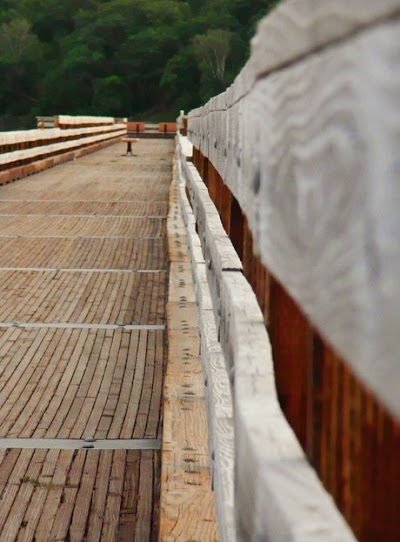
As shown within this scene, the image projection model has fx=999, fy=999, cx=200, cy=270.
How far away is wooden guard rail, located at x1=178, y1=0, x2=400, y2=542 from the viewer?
698mm

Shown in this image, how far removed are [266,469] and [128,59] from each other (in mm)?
97271

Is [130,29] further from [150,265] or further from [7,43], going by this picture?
[150,265]

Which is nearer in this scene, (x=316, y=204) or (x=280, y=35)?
(x=316, y=204)

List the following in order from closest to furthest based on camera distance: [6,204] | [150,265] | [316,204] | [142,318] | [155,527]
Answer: [316,204] → [155,527] → [142,318] → [150,265] → [6,204]

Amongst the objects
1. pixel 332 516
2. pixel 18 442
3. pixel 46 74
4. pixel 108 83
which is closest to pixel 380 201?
pixel 332 516

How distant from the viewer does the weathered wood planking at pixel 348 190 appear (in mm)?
681

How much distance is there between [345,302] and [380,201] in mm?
112

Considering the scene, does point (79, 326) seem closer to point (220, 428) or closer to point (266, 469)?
point (220, 428)

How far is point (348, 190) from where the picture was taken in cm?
79

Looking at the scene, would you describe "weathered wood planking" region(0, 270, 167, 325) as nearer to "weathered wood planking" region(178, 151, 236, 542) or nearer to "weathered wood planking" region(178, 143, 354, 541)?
"weathered wood planking" region(178, 151, 236, 542)

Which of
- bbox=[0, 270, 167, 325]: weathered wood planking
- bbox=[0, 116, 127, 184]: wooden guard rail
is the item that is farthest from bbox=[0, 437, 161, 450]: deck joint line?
bbox=[0, 116, 127, 184]: wooden guard rail

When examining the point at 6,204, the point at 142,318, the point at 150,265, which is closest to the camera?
the point at 142,318

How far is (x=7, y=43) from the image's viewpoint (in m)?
96.4

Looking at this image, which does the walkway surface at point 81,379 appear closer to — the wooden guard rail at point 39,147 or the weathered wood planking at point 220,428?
the weathered wood planking at point 220,428
